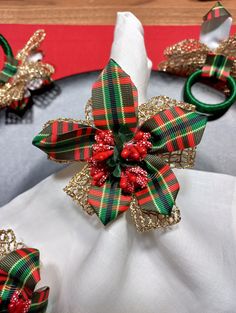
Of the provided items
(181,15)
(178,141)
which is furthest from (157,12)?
(178,141)

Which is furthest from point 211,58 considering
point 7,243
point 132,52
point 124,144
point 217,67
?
point 7,243

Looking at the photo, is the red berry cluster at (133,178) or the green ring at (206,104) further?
the green ring at (206,104)

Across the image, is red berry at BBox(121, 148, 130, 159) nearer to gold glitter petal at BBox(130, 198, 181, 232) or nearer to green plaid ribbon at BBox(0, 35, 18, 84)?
gold glitter petal at BBox(130, 198, 181, 232)

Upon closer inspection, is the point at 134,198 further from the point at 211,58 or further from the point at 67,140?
the point at 211,58

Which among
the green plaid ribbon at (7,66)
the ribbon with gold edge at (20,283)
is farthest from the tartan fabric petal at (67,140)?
the green plaid ribbon at (7,66)

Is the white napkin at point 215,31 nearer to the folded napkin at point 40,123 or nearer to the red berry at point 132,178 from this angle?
the folded napkin at point 40,123

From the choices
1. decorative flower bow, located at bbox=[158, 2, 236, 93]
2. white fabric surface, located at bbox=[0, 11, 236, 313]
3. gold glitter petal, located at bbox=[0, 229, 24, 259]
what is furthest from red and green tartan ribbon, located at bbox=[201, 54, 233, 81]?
gold glitter petal, located at bbox=[0, 229, 24, 259]

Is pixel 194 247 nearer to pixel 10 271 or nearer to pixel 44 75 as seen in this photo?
pixel 10 271
